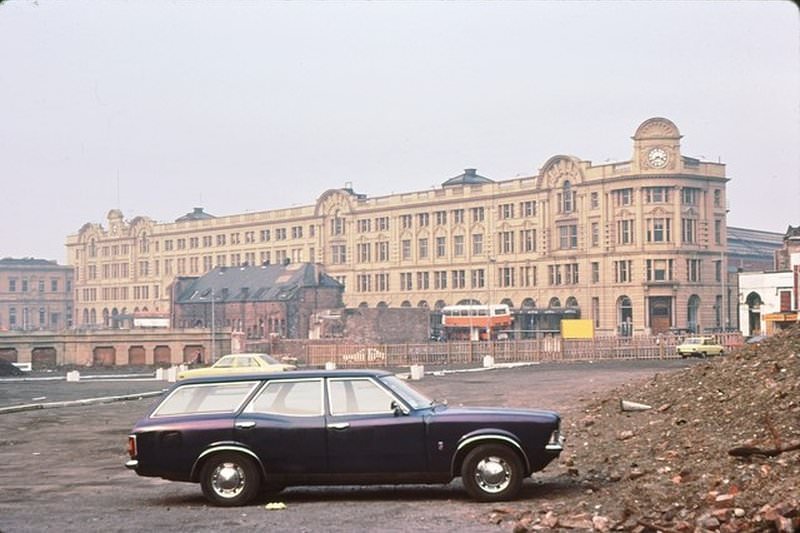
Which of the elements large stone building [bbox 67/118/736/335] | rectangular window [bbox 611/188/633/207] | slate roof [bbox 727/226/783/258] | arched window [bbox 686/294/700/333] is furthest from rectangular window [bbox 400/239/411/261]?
slate roof [bbox 727/226/783/258]

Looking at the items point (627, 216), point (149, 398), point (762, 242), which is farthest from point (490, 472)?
point (762, 242)

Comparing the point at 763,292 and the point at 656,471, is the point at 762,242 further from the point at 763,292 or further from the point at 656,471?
the point at 656,471

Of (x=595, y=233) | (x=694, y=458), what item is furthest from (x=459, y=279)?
(x=694, y=458)

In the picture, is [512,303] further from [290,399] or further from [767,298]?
[290,399]

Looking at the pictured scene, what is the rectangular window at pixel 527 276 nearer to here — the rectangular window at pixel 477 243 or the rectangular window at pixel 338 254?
the rectangular window at pixel 477 243

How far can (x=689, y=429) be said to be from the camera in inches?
578

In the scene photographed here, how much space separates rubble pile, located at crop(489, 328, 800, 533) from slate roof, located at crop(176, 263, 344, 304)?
8708cm

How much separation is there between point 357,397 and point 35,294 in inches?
6337

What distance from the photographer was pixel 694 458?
42.0 feet

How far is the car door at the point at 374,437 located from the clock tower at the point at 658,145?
84.6 meters

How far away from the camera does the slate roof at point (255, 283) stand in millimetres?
105875

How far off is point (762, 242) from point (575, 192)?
140ft

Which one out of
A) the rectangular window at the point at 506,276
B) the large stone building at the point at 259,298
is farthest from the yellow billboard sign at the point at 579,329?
the large stone building at the point at 259,298

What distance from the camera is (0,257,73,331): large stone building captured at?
160 meters
